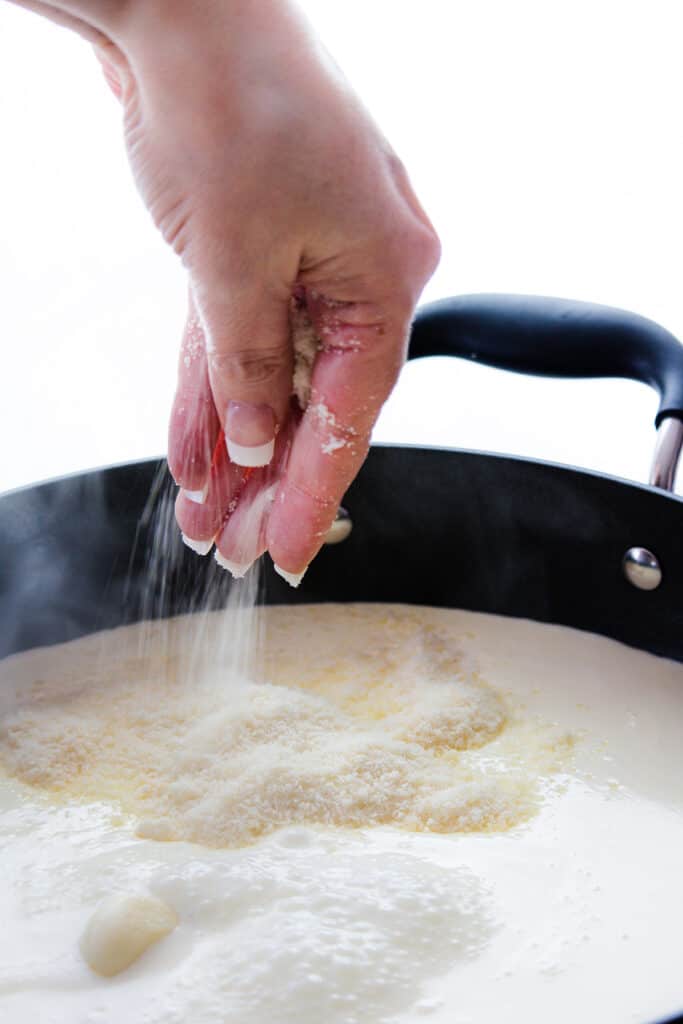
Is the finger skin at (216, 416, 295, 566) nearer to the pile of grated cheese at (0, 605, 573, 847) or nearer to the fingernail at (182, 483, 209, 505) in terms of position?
the fingernail at (182, 483, 209, 505)

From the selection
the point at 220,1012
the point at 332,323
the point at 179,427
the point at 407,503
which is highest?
the point at 332,323

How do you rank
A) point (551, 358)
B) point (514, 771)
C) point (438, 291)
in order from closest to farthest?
point (514, 771) < point (551, 358) < point (438, 291)

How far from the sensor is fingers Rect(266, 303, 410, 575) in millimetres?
771

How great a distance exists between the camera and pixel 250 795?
1056 millimetres

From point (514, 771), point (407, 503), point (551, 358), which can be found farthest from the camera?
point (407, 503)

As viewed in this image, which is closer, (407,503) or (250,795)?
(250,795)

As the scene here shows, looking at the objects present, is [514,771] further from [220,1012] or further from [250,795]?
[220,1012]

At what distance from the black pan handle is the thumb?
547 mm

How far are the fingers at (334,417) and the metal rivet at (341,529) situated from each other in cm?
51

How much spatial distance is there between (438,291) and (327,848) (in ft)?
5.84

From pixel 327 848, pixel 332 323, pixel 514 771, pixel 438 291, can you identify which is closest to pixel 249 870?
pixel 327 848

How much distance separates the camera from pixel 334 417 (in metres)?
0.81

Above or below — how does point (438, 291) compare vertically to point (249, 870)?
above

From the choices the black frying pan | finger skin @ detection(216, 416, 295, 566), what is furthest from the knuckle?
the black frying pan
